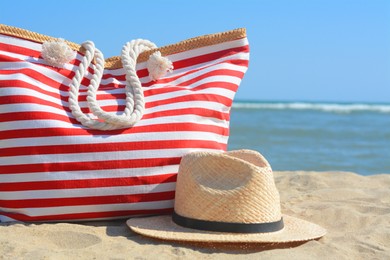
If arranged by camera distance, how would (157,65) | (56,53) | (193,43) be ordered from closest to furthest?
1. (56,53)
2. (157,65)
3. (193,43)

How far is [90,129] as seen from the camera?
7.54 feet

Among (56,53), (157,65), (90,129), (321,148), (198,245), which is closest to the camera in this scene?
(198,245)

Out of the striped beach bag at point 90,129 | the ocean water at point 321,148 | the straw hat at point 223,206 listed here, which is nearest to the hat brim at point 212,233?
the straw hat at point 223,206

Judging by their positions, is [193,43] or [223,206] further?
[193,43]

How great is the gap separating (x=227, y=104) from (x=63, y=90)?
756 mm

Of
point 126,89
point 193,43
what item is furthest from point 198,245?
point 193,43

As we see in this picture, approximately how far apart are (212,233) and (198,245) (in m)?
0.07

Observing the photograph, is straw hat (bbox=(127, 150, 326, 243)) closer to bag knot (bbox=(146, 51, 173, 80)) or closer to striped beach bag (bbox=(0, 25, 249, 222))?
striped beach bag (bbox=(0, 25, 249, 222))

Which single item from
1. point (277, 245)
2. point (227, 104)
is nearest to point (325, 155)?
point (227, 104)

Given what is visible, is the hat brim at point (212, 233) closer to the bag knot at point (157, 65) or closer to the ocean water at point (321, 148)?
the bag knot at point (157, 65)

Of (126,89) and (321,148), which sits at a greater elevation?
(126,89)

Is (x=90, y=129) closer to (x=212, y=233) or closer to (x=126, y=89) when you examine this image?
(x=126, y=89)

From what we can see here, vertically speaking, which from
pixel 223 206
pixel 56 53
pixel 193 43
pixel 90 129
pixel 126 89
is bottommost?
pixel 223 206

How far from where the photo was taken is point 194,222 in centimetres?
209
